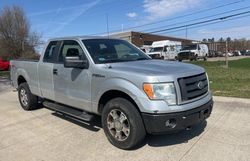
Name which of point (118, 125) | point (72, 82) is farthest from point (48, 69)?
point (118, 125)

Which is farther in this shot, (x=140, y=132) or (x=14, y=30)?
(x=14, y=30)

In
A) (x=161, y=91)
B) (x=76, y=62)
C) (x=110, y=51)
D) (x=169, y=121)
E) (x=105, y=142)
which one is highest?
(x=110, y=51)

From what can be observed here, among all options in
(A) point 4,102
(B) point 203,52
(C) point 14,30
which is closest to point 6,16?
(C) point 14,30

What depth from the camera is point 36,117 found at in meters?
6.27

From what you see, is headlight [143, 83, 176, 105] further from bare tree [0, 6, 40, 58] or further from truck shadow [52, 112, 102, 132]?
bare tree [0, 6, 40, 58]

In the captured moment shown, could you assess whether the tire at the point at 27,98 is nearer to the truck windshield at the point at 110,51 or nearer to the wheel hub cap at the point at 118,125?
the truck windshield at the point at 110,51

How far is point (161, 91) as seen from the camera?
3.69 metres

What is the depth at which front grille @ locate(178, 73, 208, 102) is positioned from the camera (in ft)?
12.4

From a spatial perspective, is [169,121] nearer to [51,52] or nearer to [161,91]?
[161,91]

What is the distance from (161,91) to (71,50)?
2.44 meters

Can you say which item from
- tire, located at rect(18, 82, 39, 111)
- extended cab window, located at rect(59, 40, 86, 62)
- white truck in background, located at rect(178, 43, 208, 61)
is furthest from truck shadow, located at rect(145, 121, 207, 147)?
white truck in background, located at rect(178, 43, 208, 61)

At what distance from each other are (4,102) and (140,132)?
247 inches

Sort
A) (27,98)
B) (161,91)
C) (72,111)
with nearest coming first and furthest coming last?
(161,91)
(72,111)
(27,98)

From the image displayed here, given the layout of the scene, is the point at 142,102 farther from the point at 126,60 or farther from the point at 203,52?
the point at 203,52
